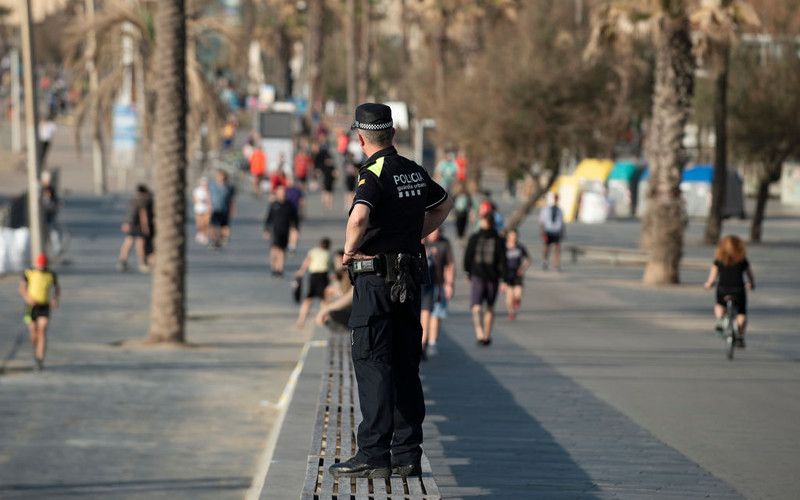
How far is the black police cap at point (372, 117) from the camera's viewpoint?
21.0 feet

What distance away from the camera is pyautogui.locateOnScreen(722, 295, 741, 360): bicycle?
15.1 m

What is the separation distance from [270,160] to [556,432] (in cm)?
3489

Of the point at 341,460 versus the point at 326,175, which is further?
the point at 326,175

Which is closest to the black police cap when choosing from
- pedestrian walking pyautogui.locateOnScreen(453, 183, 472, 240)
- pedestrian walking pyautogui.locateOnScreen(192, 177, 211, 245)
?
pedestrian walking pyautogui.locateOnScreen(192, 177, 211, 245)

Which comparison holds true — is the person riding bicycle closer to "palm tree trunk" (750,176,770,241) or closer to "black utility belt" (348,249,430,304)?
"black utility belt" (348,249,430,304)

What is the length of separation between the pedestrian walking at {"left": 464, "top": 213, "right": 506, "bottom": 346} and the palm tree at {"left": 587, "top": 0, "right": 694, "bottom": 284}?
33.0 feet

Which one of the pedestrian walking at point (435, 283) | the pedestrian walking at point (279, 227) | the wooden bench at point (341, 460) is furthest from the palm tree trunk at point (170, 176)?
the wooden bench at point (341, 460)

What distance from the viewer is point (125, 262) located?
27.1 metres

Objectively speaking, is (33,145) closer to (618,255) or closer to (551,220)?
(551,220)

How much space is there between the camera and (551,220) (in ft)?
92.2

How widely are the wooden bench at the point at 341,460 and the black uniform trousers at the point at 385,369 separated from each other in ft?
0.51

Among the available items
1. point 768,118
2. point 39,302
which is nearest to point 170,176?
point 39,302

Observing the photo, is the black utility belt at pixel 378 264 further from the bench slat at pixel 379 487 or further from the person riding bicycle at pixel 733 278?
the person riding bicycle at pixel 733 278

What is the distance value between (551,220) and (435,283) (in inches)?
536
